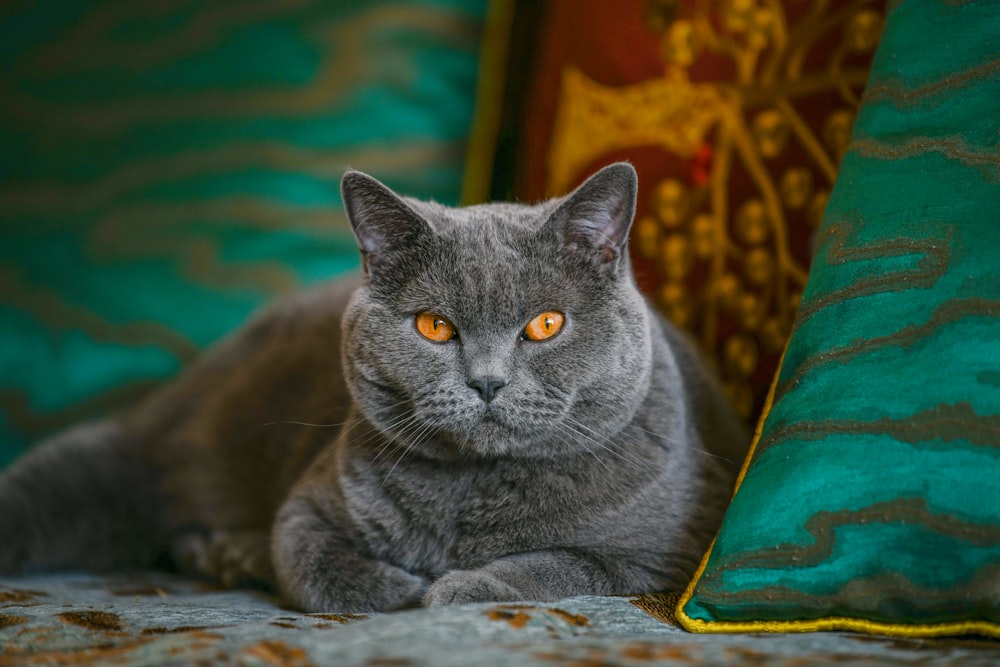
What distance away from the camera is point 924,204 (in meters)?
0.87

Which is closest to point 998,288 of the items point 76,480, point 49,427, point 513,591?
point 513,591

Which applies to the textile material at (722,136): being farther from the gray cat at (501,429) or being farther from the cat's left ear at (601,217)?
the cat's left ear at (601,217)

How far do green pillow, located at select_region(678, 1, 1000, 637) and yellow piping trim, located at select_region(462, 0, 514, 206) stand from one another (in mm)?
939

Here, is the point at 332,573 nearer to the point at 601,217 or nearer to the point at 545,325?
the point at 545,325

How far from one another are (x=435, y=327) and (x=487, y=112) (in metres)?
0.87

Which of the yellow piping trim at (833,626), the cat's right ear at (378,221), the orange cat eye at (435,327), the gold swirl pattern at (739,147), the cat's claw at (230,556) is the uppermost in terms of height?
the gold swirl pattern at (739,147)

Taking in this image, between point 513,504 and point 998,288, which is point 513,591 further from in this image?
point 998,288

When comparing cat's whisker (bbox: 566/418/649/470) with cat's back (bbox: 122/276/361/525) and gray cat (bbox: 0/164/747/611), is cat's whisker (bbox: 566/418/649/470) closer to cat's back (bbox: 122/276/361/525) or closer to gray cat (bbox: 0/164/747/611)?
gray cat (bbox: 0/164/747/611)

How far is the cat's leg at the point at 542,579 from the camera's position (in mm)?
936

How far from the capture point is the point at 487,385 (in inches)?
Answer: 39.2

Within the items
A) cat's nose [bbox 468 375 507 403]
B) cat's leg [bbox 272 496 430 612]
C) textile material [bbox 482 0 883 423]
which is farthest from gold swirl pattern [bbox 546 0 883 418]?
cat's leg [bbox 272 496 430 612]

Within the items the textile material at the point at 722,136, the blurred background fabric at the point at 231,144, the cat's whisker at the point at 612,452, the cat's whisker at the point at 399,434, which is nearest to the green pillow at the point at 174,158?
the blurred background fabric at the point at 231,144

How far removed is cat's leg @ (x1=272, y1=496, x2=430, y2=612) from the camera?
1.04 m

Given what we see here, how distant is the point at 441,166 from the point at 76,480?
0.90 metres
